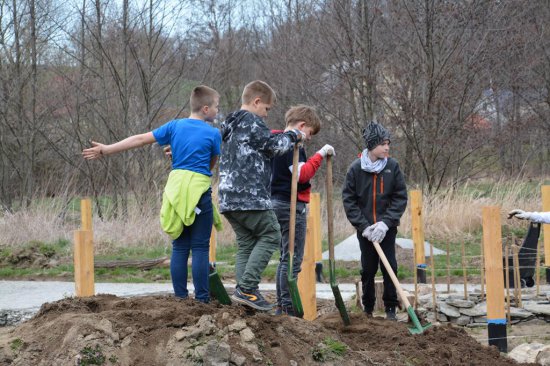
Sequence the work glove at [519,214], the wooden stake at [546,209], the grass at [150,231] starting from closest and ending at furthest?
the work glove at [519,214]
the wooden stake at [546,209]
the grass at [150,231]

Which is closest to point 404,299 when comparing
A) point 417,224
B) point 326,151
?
point 326,151

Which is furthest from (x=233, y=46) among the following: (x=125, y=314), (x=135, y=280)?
(x=125, y=314)

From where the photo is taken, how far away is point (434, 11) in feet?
54.8

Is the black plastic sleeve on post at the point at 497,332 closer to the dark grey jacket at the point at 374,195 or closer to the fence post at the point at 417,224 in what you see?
the dark grey jacket at the point at 374,195

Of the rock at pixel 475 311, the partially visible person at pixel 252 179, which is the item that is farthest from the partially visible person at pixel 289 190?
the rock at pixel 475 311

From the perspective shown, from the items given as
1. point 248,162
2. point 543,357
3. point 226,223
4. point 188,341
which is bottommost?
point 543,357

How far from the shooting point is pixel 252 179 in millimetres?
5520

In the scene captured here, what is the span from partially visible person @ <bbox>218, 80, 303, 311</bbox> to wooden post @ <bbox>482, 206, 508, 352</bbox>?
1.72 metres

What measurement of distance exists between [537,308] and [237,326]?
414 centimetres

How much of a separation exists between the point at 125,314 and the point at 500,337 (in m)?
3.06

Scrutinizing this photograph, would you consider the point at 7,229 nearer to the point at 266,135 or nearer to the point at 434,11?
the point at 434,11

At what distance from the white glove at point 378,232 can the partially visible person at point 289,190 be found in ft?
1.86

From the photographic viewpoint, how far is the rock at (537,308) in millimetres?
7785

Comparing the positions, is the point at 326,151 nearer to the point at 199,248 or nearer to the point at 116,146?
the point at 199,248
